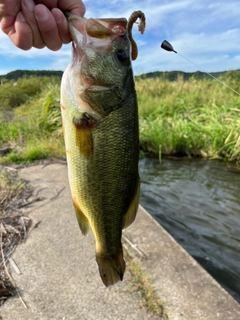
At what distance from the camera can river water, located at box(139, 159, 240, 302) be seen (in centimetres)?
434

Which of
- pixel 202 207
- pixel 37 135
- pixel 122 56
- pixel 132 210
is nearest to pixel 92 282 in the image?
pixel 132 210

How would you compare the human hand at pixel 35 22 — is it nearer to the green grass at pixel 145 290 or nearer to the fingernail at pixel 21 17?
the fingernail at pixel 21 17

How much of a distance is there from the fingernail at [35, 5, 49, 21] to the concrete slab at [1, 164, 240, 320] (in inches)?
88.2

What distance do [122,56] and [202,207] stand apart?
4.94m

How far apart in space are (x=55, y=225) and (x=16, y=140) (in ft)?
20.2

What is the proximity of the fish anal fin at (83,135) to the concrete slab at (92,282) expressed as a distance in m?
1.78

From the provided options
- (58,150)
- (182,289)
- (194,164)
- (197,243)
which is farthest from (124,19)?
(194,164)

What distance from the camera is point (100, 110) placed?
58.3 inches

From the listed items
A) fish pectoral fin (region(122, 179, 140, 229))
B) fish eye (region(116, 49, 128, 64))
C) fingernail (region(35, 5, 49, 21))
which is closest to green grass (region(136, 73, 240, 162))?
fish pectoral fin (region(122, 179, 140, 229))

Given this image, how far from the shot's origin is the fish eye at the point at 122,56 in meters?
1.50

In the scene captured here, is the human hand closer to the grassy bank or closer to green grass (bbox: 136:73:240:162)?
the grassy bank

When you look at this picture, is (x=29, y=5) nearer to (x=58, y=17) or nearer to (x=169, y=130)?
(x=58, y=17)

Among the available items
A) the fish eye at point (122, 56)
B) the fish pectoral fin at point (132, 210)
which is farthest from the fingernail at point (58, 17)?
the fish pectoral fin at point (132, 210)

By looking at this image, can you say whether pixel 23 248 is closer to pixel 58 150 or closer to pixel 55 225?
pixel 55 225
